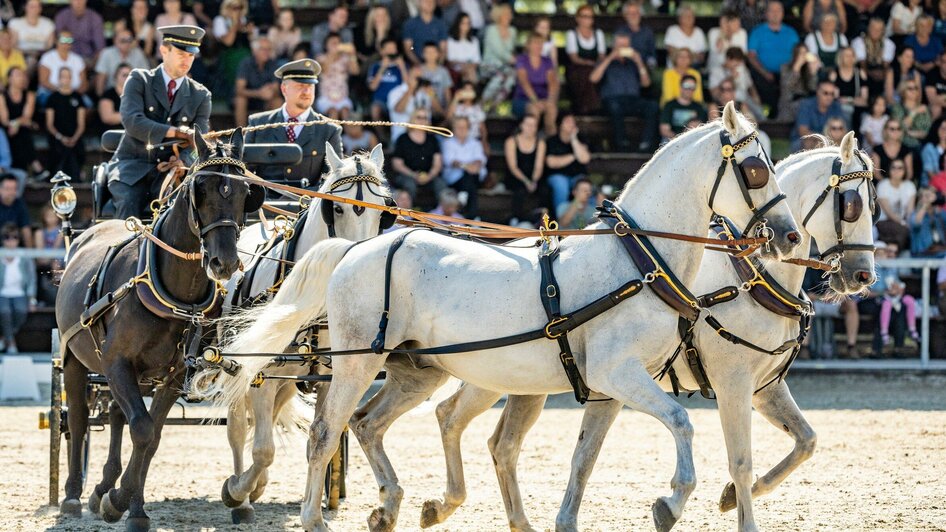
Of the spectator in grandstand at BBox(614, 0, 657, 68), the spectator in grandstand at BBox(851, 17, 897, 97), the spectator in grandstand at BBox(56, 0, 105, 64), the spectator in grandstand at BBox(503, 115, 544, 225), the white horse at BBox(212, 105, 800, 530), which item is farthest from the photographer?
the spectator in grandstand at BBox(851, 17, 897, 97)

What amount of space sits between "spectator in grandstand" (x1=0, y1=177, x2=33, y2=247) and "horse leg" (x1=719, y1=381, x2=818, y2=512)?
9.45 m

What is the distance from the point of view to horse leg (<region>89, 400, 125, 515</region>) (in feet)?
23.8

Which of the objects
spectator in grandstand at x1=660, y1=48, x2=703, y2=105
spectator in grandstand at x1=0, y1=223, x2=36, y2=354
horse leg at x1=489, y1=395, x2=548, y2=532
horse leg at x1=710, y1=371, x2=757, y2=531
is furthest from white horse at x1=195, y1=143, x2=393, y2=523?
spectator in grandstand at x1=660, y1=48, x2=703, y2=105

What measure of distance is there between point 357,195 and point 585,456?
206 cm

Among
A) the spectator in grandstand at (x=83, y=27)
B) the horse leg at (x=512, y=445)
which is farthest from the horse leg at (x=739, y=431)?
the spectator in grandstand at (x=83, y=27)

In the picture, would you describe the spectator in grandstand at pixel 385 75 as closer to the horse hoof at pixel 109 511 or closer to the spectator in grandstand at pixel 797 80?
the spectator in grandstand at pixel 797 80

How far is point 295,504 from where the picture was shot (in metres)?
8.40

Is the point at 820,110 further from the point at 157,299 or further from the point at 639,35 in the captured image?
the point at 157,299

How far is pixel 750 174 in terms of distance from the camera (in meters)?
6.19

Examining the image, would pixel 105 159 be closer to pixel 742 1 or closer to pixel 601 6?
pixel 601 6

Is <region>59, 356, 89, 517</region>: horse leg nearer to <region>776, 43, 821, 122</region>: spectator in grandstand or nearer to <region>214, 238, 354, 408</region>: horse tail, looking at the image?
<region>214, 238, 354, 408</region>: horse tail

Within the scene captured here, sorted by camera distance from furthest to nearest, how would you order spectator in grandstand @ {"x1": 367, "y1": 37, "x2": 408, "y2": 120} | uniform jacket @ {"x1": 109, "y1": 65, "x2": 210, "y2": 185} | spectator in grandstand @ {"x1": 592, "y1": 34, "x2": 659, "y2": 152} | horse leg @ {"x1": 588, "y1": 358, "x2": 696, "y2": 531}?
1. spectator in grandstand @ {"x1": 592, "y1": 34, "x2": 659, "y2": 152}
2. spectator in grandstand @ {"x1": 367, "y1": 37, "x2": 408, "y2": 120}
3. uniform jacket @ {"x1": 109, "y1": 65, "x2": 210, "y2": 185}
4. horse leg @ {"x1": 588, "y1": 358, "x2": 696, "y2": 531}

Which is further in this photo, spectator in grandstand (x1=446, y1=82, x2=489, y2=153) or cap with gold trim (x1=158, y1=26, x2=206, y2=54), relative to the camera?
spectator in grandstand (x1=446, y1=82, x2=489, y2=153)

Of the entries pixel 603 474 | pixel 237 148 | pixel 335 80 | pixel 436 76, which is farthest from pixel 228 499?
pixel 436 76
